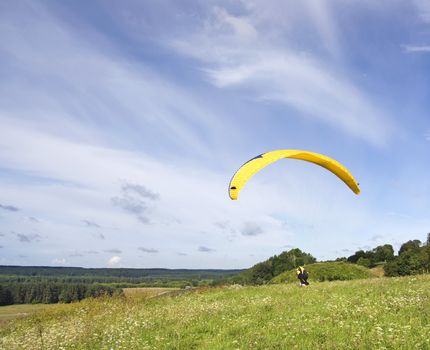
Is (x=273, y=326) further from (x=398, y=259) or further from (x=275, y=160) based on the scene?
(x=398, y=259)

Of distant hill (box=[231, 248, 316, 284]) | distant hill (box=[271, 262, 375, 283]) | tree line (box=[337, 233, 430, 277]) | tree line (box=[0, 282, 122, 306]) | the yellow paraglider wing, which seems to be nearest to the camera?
the yellow paraglider wing

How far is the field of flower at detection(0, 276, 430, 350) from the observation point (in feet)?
32.2

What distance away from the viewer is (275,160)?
665 inches

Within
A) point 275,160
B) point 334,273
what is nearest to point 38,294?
point 334,273

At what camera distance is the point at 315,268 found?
40500 millimetres

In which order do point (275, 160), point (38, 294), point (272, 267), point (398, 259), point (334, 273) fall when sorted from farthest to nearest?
1. point (38, 294)
2. point (272, 267)
3. point (398, 259)
4. point (334, 273)
5. point (275, 160)

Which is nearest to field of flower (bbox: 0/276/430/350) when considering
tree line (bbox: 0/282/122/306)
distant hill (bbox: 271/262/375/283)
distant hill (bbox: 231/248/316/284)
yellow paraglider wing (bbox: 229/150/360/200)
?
yellow paraglider wing (bbox: 229/150/360/200)

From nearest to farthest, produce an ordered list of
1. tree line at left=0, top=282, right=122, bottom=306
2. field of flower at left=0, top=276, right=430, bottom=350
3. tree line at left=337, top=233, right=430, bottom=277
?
field of flower at left=0, top=276, right=430, bottom=350 < tree line at left=337, top=233, right=430, bottom=277 < tree line at left=0, top=282, right=122, bottom=306

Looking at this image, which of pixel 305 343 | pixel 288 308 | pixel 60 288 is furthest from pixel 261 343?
pixel 60 288

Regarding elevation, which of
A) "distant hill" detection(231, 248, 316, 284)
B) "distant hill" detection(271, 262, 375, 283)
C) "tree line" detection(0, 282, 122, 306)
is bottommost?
"tree line" detection(0, 282, 122, 306)

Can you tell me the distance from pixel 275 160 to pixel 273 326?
23.6 feet

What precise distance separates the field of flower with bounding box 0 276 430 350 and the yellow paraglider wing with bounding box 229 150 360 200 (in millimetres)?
4391

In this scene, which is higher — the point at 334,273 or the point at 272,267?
the point at 272,267

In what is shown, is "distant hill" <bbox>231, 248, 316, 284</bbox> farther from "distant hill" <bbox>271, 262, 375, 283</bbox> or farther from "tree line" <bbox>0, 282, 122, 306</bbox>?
"distant hill" <bbox>271, 262, 375, 283</bbox>
